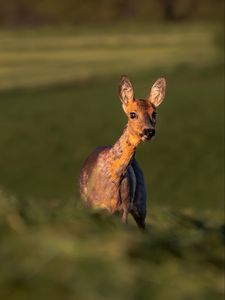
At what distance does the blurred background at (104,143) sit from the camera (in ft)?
8.50

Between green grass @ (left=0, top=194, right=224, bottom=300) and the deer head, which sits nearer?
green grass @ (left=0, top=194, right=224, bottom=300)

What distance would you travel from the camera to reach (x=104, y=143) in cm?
3103

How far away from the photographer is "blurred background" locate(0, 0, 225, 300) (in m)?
2.59

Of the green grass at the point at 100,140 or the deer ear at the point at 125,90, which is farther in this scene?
the green grass at the point at 100,140

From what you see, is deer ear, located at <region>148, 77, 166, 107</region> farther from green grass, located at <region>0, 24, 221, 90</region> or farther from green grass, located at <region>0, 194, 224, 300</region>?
green grass, located at <region>0, 24, 221, 90</region>

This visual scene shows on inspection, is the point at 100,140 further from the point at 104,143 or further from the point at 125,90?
the point at 125,90

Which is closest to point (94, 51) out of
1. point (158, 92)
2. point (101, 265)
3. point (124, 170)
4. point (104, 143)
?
point (104, 143)

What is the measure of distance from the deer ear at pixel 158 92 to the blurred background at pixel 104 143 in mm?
1261

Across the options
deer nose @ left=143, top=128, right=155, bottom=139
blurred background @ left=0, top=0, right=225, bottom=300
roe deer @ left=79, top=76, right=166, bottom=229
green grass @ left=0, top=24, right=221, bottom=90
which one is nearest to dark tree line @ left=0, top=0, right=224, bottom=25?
blurred background @ left=0, top=0, right=225, bottom=300

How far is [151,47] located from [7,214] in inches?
2136

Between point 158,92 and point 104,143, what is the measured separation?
20.2m

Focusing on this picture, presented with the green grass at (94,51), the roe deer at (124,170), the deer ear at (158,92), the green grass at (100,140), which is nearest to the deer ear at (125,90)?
the roe deer at (124,170)

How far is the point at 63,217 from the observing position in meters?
3.55

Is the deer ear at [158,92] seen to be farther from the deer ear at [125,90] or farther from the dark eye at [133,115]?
the dark eye at [133,115]
